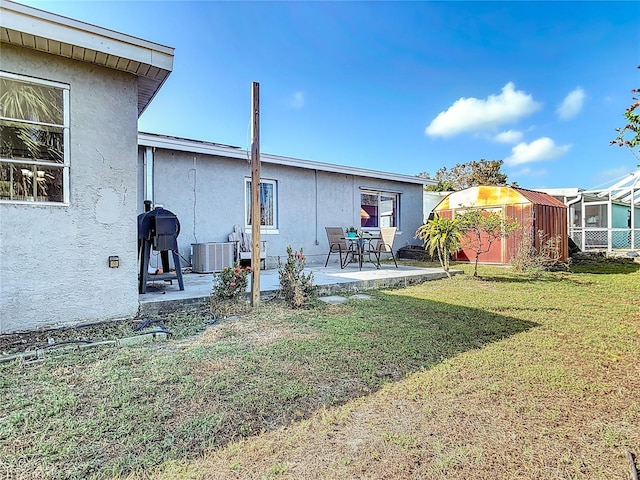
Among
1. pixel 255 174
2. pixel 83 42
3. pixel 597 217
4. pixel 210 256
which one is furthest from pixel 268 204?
pixel 597 217

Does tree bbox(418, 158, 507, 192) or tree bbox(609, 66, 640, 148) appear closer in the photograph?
tree bbox(609, 66, 640, 148)

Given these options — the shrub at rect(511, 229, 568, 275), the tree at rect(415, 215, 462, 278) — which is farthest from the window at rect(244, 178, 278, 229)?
the shrub at rect(511, 229, 568, 275)

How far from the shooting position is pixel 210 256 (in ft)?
23.8

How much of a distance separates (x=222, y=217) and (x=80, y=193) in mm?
4442

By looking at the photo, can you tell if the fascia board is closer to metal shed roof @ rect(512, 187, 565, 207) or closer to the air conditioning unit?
the air conditioning unit

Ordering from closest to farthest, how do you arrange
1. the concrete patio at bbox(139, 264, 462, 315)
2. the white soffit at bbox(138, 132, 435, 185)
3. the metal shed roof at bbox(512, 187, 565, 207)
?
the concrete patio at bbox(139, 264, 462, 315) < the white soffit at bbox(138, 132, 435, 185) < the metal shed roof at bbox(512, 187, 565, 207)

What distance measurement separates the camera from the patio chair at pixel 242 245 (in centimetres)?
792

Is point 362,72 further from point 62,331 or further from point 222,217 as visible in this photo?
point 62,331

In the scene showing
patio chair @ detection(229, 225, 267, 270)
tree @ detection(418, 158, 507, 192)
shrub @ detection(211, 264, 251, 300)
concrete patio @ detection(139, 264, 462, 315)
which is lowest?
concrete patio @ detection(139, 264, 462, 315)

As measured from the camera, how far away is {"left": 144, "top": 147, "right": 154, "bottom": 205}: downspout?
7.00 metres

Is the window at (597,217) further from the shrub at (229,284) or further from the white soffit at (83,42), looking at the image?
the white soffit at (83,42)

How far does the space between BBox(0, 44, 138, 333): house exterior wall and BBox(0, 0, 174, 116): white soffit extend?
0.44 ft

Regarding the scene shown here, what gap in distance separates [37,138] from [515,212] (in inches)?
402

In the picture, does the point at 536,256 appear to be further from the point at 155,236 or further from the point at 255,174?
the point at 155,236
